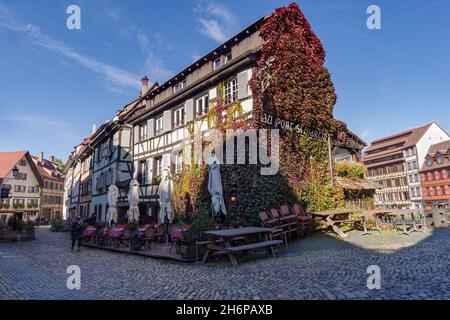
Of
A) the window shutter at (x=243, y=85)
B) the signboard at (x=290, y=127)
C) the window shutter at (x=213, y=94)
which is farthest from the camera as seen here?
the window shutter at (x=213, y=94)

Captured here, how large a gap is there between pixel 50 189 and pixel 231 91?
5051 centimetres

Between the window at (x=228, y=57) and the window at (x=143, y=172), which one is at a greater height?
the window at (x=228, y=57)

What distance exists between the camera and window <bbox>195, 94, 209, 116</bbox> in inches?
614

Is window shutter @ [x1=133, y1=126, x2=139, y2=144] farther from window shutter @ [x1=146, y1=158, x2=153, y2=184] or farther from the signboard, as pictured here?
the signboard

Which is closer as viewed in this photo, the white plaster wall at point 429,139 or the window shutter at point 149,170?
the window shutter at point 149,170

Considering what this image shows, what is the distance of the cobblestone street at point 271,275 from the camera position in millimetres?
5043

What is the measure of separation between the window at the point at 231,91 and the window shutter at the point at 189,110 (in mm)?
2649

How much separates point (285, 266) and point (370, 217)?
7153 mm

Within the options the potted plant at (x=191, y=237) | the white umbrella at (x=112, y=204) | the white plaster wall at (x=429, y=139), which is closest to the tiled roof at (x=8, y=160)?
the white umbrella at (x=112, y=204)

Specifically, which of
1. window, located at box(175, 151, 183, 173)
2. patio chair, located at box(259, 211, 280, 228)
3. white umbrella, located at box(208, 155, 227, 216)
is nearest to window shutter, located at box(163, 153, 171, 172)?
window, located at box(175, 151, 183, 173)

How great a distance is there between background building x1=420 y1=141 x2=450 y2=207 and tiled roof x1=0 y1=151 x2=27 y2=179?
5862 cm

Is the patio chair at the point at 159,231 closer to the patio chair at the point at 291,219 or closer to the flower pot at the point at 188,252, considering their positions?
the flower pot at the point at 188,252
